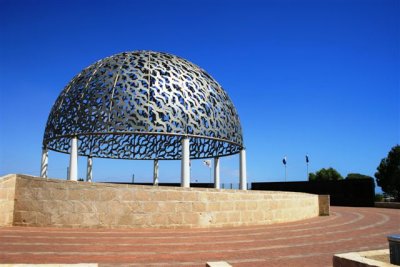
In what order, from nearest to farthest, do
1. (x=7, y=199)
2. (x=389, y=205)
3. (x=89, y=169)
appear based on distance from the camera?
(x=7, y=199) < (x=89, y=169) < (x=389, y=205)

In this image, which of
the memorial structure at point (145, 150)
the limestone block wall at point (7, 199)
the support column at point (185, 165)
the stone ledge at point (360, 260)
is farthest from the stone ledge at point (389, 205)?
the limestone block wall at point (7, 199)

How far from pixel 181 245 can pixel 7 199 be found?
6867 mm

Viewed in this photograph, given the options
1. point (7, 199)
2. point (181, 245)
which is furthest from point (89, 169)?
point (181, 245)

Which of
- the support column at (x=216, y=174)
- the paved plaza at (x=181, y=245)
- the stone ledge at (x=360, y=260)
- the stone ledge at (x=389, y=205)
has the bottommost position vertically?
the stone ledge at (x=389, y=205)

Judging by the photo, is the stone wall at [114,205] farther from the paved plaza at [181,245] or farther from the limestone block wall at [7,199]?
the paved plaza at [181,245]

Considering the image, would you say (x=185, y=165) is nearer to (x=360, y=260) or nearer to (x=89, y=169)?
(x=89, y=169)

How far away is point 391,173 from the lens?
197ft

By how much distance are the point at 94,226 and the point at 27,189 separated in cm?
284

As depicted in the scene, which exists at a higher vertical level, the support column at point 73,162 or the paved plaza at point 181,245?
the support column at point 73,162

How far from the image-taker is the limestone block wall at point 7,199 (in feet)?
42.6

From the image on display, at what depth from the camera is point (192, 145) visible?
31594 mm

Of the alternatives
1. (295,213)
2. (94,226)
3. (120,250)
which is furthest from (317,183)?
(120,250)

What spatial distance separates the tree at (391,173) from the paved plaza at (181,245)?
50499 mm

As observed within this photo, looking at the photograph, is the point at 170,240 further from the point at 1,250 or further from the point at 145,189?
the point at 1,250
